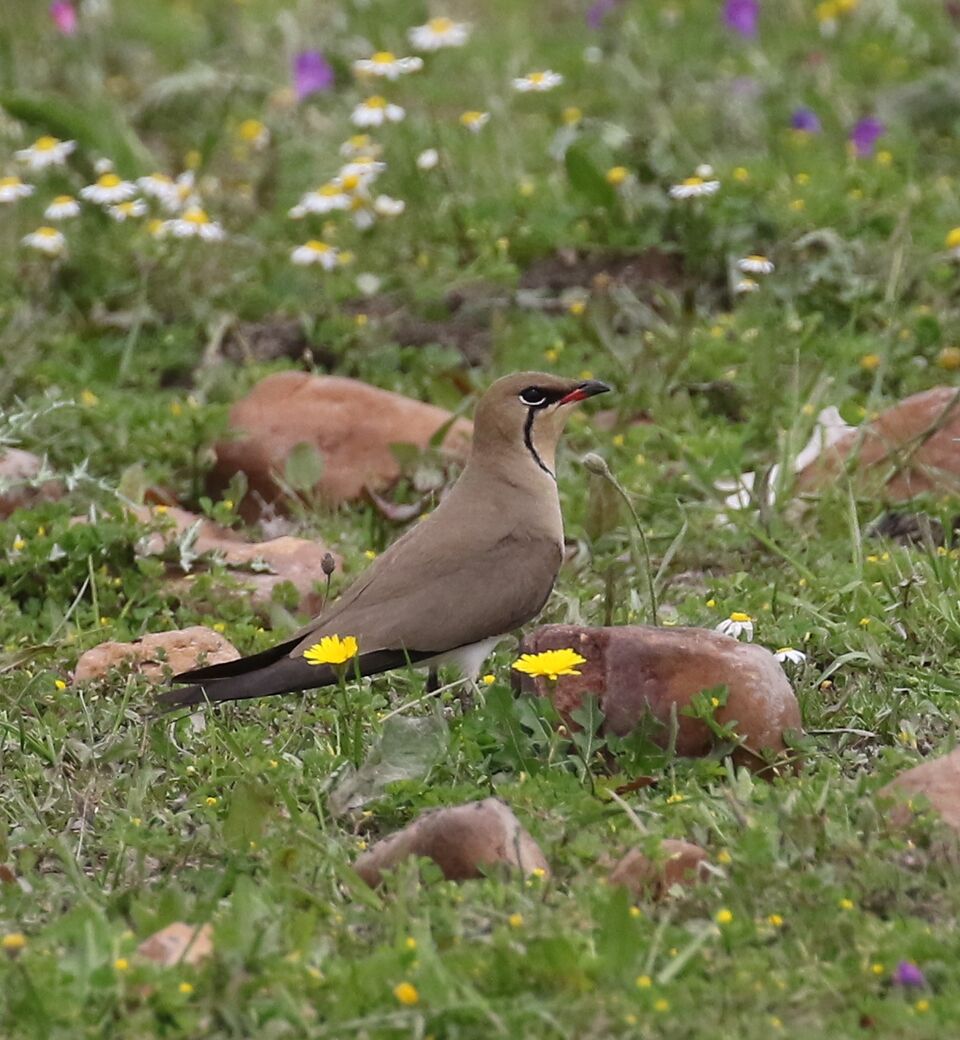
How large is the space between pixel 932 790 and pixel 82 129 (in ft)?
19.4

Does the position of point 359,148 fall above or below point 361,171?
below

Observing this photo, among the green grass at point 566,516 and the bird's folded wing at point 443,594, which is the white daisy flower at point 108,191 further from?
the bird's folded wing at point 443,594

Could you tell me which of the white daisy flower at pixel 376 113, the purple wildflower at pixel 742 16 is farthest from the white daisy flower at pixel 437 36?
the purple wildflower at pixel 742 16

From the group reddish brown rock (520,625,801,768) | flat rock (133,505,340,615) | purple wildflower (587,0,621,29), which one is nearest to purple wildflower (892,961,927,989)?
reddish brown rock (520,625,801,768)

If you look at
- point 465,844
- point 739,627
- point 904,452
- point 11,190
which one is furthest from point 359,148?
point 465,844

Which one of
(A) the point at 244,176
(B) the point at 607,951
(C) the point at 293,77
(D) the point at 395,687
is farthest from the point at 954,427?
(C) the point at 293,77

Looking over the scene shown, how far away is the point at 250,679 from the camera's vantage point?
4.63m

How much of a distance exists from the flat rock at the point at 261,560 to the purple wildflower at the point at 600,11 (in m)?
5.22

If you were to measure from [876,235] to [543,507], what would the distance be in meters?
3.21

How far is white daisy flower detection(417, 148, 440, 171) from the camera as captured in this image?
841 centimetres

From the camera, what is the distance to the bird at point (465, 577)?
468 centimetres

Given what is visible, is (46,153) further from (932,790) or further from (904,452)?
(932,790)

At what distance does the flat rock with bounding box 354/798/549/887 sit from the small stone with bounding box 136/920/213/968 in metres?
0.43

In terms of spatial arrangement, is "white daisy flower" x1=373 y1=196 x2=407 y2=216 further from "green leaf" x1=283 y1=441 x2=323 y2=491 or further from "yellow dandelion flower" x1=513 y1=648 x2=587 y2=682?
"yellow dandelion flower" x1=513 y1=648 x2=587 y2=682
